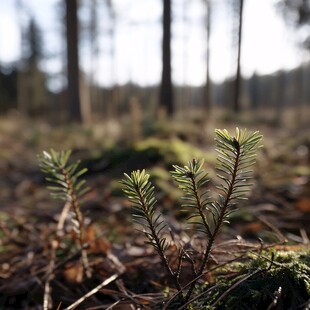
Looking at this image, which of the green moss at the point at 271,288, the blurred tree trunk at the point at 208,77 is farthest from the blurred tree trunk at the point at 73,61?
the green moss at the point at 271,288

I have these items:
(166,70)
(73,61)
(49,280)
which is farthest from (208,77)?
(49,280)

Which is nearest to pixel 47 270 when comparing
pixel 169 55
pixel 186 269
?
pixel 186 269

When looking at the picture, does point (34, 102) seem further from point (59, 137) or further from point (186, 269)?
point (186, 269)

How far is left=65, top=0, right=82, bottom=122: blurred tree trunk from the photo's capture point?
36.2 ft

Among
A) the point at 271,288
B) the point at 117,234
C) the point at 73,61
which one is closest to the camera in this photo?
Answer: the point at 271,288

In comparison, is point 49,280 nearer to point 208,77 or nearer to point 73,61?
point 73,61

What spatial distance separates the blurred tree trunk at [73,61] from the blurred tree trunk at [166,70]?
121 inches

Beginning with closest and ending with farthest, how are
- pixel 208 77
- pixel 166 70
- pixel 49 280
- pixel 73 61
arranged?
pixel 49 280 → pixel 166 70 → pixel 73 61 → pixel 208 77

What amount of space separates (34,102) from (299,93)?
23.4 meters

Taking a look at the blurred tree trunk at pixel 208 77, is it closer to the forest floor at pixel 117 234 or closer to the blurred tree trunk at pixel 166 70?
the blurred tree trunk at pixel 166 70

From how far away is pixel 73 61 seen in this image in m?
12.0

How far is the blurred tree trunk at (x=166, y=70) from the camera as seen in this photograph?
9.97 metres

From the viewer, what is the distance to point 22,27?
2823 cm

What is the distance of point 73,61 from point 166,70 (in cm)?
331
